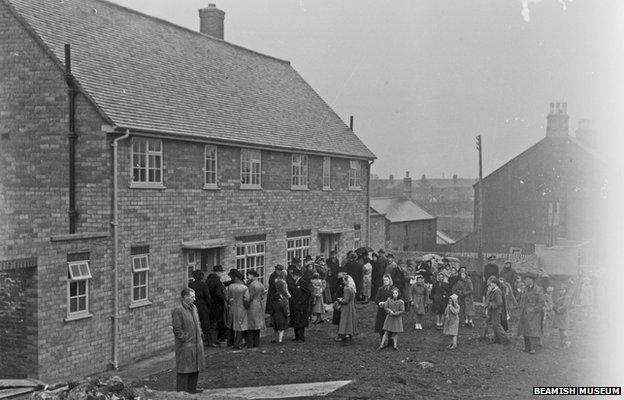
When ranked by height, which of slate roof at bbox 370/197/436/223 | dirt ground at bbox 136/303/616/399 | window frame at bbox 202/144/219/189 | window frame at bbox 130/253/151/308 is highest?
window frame at bbox 202/144/219/189

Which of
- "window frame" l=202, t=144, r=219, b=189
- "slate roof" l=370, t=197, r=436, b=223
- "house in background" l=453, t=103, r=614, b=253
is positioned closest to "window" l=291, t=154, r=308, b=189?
"window frame" l=202, t=144, r=219, b=189

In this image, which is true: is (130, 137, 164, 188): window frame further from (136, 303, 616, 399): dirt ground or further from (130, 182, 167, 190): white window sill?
(136, 303, 616, 399): dirt ground

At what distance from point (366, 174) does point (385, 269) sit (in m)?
9.61

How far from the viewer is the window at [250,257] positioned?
2123 cm

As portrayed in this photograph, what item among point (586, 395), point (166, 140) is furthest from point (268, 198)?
point (586, 395)

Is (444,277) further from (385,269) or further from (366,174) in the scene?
(366,174)

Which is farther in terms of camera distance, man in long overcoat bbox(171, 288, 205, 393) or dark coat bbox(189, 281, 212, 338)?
dark coat bbox(189, 281, 212, 338)

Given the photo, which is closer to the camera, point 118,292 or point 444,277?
point 118,292

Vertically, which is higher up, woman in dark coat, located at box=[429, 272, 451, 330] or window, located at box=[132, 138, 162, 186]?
window, located at box=[132, 138, 162, 186]

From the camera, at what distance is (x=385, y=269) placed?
73.2 feet

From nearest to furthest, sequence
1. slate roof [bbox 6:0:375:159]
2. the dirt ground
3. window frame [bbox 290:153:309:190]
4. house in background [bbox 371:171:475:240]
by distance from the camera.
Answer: the dirt ground, slate roof [bbox 6:0:375:159], window frame [bbox 290:153:309:190], house in background [bbox 371:171:475:240]

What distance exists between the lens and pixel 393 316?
51.4ft

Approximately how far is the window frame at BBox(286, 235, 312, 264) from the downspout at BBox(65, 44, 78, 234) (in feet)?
32.8

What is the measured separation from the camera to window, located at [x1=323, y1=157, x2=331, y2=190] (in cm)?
2714
